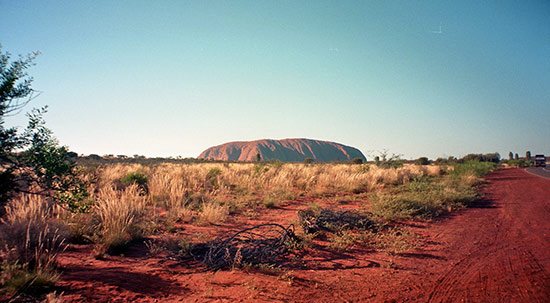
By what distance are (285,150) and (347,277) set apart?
431 ft

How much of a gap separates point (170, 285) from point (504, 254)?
5428 millimetres

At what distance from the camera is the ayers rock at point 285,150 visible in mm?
130875

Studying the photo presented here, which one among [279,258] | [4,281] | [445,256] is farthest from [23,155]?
[445,256]

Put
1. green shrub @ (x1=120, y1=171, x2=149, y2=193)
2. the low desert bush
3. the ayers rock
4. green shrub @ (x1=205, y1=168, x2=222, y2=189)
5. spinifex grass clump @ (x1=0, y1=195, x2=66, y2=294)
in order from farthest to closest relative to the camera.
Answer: the ayers rock < green shrub @ (x1=205, y1=168, x2=222, y2=189) < green shrub @ (x1=120, y1=171, x2=149, y2=193) < the low desert bush < spinifex grass clump @ (x1=0, y1=195, x2=66, y2=294)

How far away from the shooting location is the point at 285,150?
135m

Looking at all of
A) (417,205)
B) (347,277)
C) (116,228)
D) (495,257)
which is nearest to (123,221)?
(116,228)

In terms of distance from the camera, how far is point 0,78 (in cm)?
336

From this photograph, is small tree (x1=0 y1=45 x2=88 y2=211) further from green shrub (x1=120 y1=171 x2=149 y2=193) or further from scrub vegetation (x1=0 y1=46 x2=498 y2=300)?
green shrub (x1=120 y1=171 x2=149 y2=193)

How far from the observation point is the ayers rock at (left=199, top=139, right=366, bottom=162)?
130875mm

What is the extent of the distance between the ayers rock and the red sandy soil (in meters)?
122

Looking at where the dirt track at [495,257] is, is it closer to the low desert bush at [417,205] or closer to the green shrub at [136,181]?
the low desert bush at [417,205]

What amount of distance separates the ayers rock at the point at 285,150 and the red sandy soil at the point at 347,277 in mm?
121583

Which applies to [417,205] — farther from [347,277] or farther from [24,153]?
[24,153]

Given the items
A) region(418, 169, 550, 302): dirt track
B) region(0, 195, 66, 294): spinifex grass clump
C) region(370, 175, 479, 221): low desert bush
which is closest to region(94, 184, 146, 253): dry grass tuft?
region(0, 195, 66, 294): spinifex grass clump
